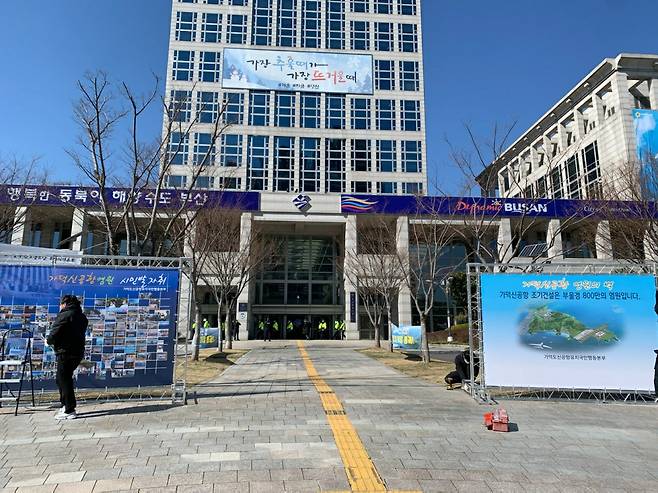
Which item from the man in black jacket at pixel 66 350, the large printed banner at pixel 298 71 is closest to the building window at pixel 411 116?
the large printed banner at pixel 298 71

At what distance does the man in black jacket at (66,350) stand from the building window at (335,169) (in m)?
36.0

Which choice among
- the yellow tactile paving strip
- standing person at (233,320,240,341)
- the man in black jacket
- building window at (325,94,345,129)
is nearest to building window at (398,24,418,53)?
building window at (325,94,345,129)

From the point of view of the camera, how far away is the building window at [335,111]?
140 ft

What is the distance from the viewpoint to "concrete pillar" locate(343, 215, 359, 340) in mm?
32281

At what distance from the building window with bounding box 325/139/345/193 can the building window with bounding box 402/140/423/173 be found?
5.98 meters

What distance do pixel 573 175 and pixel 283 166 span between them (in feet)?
90.2

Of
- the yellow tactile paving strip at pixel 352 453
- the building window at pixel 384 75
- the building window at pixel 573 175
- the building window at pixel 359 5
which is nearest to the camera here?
the yellow tactile paving strip at pixel 352 453

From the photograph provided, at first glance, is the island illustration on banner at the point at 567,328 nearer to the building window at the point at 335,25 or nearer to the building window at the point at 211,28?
the building window at the point at 335,25

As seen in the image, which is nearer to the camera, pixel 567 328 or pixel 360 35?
pixel 567 328

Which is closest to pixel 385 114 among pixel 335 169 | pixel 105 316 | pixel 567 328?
pixel 335 169

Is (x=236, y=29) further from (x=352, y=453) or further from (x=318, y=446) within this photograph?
(x=352, y=453)

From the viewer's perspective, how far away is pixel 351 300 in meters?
33.1

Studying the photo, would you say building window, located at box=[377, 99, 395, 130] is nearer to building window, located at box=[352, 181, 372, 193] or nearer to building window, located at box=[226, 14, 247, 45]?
building window, located at box=[352, 181, 372, 193]

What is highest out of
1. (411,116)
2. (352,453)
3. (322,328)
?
(411,116)
